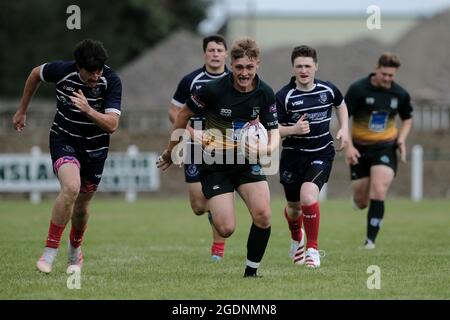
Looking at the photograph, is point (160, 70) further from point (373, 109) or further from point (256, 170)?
point (256, 170)

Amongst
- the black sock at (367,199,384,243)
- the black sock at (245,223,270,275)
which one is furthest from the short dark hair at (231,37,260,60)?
the black sock at (367,199,384,243)

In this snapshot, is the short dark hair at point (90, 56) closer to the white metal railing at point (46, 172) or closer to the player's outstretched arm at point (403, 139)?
the player's outstretched arm at point (403, 139)

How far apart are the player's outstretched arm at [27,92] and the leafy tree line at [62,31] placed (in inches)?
1794

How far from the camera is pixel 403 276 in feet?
30.9

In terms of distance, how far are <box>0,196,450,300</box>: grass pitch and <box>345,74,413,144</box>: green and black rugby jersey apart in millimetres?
1416

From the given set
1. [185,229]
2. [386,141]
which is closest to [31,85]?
[386,141]

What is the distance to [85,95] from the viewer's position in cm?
945

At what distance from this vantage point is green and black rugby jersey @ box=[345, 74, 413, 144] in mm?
13391

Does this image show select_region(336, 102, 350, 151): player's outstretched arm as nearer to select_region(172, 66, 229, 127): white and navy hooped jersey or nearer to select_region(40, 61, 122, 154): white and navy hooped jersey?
select_region(172, 66, 229, 127): white and navy hooped jersey

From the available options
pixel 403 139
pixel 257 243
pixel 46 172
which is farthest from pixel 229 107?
pixel 46 172

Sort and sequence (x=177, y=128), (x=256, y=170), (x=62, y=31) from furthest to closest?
1. (x=62, y=31)
2. (x=177, y=128)
3. (x=256, y=170)

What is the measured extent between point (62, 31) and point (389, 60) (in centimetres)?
4581

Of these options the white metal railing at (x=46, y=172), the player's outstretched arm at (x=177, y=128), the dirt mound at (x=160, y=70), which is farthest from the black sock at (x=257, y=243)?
the dirt mound at (x=160, y=70)
